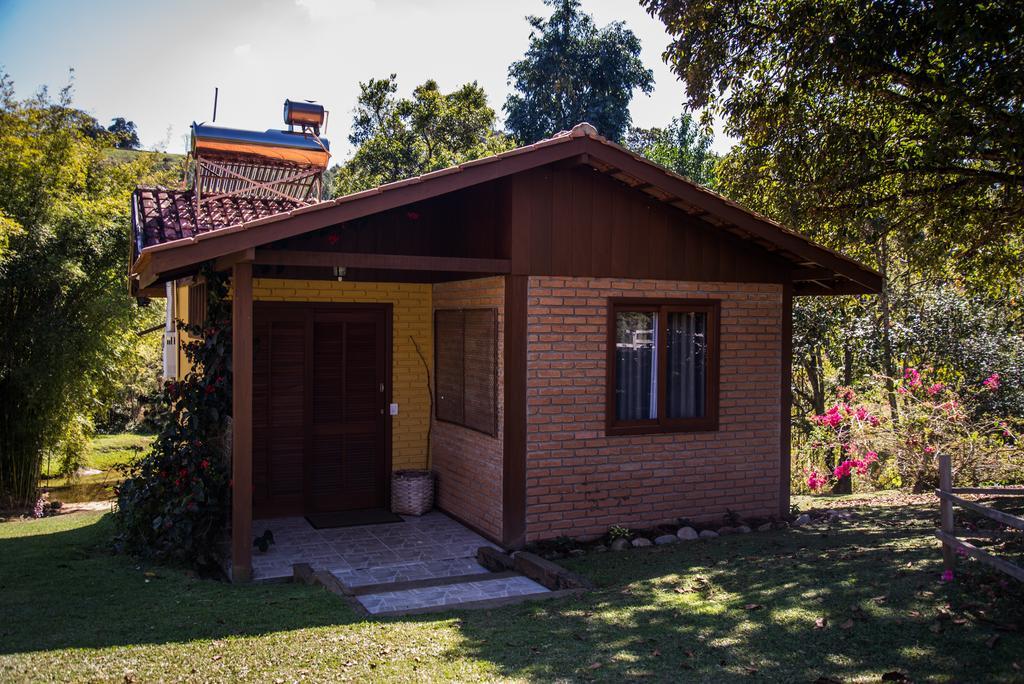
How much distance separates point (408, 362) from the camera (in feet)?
34.6

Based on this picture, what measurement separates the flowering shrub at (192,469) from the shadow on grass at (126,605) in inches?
12.5

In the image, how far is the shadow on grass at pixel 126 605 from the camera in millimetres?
5488

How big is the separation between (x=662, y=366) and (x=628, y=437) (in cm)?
83

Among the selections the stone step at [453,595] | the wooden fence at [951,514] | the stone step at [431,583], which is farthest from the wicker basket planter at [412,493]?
the wooden fence at [951,514]

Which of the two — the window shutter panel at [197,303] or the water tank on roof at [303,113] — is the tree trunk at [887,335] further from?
the window shutter panel at [197,303]

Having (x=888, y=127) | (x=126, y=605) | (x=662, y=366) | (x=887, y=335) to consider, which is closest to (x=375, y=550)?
(x=126, y=605)

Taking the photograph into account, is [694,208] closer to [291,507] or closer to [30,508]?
[291,507]

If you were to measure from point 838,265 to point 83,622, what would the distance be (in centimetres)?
764

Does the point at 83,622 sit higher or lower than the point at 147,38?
lower

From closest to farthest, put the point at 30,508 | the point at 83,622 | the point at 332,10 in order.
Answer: the point at 83,622 < the point at 332,10 < the point at 30,508

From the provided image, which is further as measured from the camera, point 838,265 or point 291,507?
point 291,507

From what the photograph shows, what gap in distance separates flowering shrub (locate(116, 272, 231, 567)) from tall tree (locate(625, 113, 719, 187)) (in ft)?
74.7

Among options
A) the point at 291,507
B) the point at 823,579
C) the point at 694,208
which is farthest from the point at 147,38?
the point at 823,579

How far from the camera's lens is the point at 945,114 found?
8.12 m
